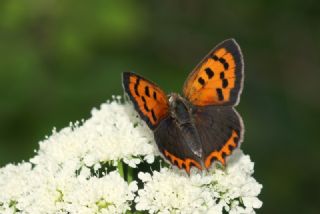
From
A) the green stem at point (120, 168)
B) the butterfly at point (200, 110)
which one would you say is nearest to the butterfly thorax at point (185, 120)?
the butterfly at point (200, 110)

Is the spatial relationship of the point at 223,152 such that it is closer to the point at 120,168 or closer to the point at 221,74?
the point at 221,74

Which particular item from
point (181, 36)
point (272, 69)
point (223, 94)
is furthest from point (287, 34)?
point (223, 94)

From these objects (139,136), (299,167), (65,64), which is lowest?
(139,136)

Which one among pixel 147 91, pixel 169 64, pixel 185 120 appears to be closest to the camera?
pixel 147 91

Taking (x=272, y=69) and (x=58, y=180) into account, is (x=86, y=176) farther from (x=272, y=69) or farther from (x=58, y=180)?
(x=272, y=69)

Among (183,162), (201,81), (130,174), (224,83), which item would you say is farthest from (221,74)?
(130,174)

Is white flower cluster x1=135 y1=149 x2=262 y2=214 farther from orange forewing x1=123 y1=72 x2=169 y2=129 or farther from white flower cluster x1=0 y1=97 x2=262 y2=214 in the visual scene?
orange forewing x1=123 y1=72 x2=169 y2=129
